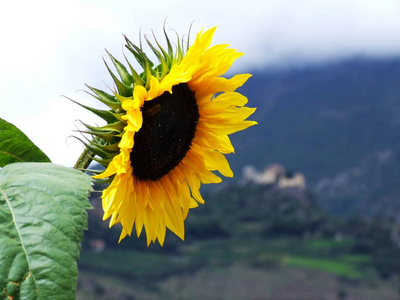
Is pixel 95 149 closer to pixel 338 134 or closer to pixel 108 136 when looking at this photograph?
pixel 108 136

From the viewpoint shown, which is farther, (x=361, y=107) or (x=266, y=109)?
(x=266, y=109)

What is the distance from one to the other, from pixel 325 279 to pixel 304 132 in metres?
46.9

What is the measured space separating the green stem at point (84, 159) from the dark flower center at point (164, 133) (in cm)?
17

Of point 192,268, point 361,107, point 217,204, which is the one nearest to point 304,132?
point 361,107

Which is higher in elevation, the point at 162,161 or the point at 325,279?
the point at 162,161

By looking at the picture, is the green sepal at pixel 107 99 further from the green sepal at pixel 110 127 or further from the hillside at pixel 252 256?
the hillside at pixel 252 256

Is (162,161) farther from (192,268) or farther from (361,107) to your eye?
(361,107)

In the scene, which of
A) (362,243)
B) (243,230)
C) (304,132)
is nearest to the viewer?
(362,243)

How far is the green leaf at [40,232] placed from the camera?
868 millimetres

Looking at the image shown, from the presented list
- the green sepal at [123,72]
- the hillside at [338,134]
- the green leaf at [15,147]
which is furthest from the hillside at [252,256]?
the green leaf at [15,147]

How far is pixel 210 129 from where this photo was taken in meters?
1.77

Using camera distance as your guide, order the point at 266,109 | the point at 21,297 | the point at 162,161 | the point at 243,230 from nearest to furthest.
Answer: the point at 21,297 < the point at 162,161 < the point at 243,230 < the point at 266,109

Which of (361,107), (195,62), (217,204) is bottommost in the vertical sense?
(361,107)

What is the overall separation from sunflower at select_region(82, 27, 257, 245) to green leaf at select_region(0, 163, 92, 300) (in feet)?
1.30
